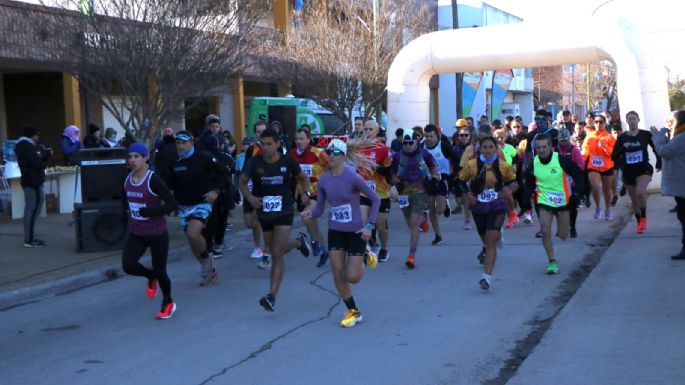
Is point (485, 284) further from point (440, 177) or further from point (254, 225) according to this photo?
point (254, 225)

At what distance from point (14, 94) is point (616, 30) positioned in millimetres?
17863

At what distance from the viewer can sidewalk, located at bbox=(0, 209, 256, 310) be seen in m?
9.84

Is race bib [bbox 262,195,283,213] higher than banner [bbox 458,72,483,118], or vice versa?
banner [bbox 458,72,483,118]

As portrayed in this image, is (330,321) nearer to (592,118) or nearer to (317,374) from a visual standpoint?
(317,374)

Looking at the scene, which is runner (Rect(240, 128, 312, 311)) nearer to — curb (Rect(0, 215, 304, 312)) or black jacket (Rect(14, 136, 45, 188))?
curb (Rect(0, 215, 304, 312))

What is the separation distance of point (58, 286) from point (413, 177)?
15.0ft

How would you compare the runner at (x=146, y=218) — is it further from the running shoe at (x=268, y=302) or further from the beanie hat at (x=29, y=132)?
the beanie hat at (x=29, y=132)

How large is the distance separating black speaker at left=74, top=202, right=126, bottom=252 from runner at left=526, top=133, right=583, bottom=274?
5.96 meters

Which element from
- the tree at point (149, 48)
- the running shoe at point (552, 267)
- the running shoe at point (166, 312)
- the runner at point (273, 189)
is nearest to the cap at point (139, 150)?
the runner at point (273, 189)

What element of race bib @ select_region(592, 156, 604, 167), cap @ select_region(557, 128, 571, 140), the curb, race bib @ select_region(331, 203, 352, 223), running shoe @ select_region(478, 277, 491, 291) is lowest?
the curb

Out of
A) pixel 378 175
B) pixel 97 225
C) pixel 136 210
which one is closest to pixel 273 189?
pixel 136 210

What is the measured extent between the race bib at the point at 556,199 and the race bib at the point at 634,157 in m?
3.74

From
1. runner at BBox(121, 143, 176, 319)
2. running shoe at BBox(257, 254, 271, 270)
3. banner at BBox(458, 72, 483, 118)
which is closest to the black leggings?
runner at BBox(121, 143, 176, 319)

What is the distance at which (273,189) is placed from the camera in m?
8.66
